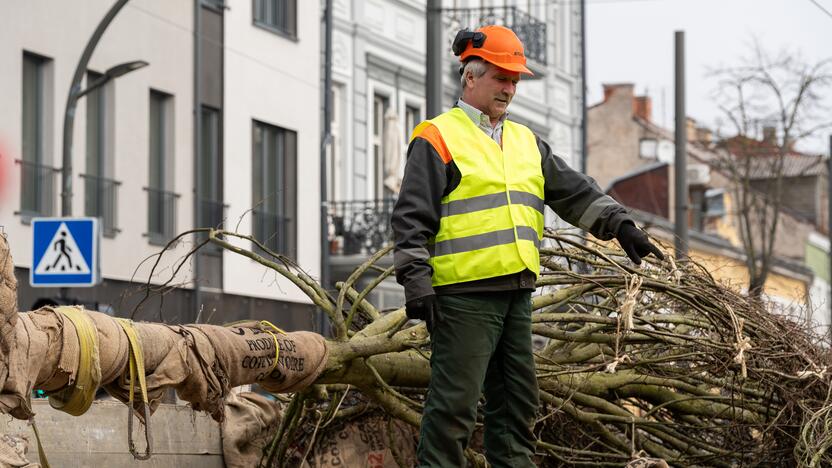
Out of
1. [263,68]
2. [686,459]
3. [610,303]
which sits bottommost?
[686,459]

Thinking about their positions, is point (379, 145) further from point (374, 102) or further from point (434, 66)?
point (434, 66)

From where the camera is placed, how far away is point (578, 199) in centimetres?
696

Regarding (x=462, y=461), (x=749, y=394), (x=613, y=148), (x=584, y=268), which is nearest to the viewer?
(x=462, y=461)

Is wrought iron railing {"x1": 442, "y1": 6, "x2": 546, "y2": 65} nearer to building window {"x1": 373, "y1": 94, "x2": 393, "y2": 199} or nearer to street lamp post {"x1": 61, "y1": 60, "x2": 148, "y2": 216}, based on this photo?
building window {"x1": 373, "y1": 94, "x2": 393, "y2": 199}

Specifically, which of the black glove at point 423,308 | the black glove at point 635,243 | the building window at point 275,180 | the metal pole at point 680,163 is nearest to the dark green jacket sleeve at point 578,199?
the black glove at point 635,243

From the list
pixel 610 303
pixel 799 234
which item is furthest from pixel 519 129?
pixel 799 234

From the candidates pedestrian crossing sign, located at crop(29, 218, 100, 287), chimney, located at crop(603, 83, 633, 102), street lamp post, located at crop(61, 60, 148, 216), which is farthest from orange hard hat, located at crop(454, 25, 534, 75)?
chimney, located at crop(603, 83, 633, 102)

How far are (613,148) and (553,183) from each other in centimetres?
5259

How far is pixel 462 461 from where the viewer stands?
6.39 metres

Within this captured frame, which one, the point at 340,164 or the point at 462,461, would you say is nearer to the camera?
the point at 462,461

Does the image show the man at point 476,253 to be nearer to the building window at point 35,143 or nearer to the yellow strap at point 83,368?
the yellow strap at point 83,368

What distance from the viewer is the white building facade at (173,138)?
22.0 m

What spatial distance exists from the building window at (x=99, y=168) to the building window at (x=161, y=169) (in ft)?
3.99

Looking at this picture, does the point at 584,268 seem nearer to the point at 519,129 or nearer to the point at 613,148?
the point at 519,129
